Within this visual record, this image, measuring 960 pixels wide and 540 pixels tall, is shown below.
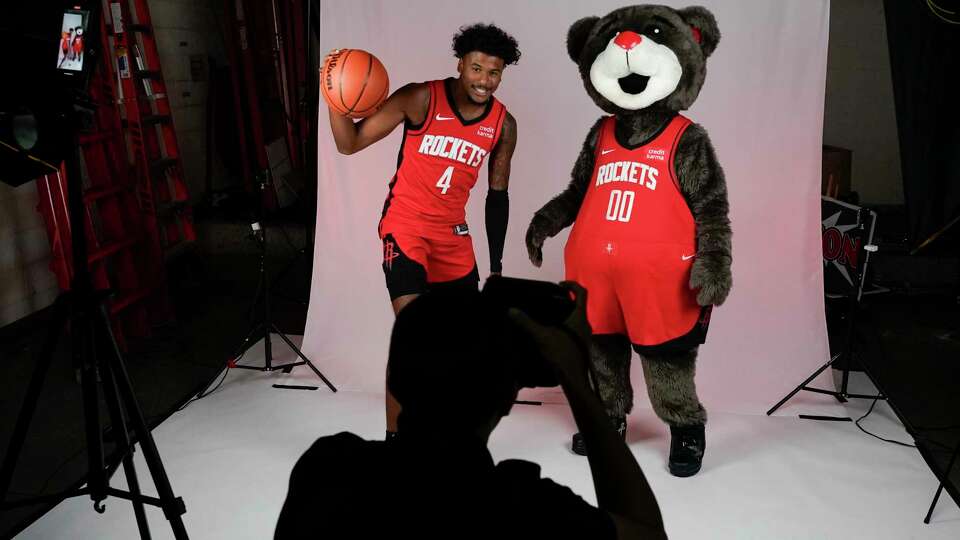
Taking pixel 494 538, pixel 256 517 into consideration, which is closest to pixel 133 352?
pixel 256 517

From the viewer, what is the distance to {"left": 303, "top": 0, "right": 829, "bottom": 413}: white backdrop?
2.94 metres

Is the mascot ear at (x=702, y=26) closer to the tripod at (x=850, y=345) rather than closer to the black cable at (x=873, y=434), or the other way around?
the tripod at (x=850, y=345)

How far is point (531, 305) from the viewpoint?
971mm

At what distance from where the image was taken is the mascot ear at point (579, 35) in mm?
2465

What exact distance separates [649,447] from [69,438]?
2071 mm

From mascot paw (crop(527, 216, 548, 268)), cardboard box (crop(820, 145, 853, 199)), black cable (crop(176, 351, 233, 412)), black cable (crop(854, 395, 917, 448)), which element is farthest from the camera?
cardboard box (crop(820, 145, 853, 199))

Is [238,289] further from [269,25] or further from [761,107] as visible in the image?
[761,107]

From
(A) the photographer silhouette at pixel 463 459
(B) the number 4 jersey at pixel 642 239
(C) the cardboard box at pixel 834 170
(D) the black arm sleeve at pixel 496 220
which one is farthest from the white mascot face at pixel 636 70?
(C) the cardboard box at pixel 834 170

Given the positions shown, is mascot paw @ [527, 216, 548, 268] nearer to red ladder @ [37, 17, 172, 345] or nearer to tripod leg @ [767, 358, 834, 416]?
tripod leg @ [767, 358, 834, 416]

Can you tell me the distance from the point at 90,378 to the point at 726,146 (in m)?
2.34

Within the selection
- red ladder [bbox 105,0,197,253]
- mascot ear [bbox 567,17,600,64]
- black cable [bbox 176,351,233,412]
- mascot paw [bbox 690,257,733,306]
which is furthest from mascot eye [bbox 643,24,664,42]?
red ladder [bbox 105,0,197,253]

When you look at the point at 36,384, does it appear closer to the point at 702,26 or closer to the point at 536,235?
the point at 536,235

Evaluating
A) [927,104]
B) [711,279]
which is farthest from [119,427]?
[927,104]

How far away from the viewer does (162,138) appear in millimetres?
4484
